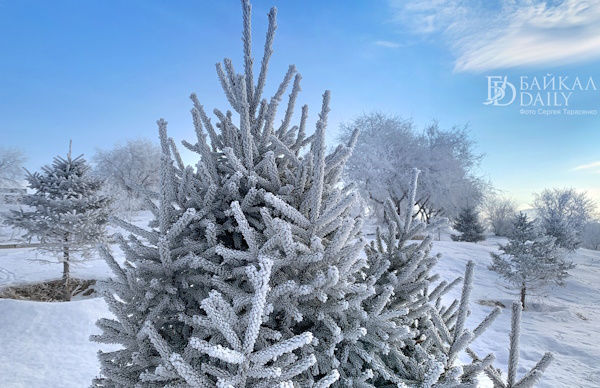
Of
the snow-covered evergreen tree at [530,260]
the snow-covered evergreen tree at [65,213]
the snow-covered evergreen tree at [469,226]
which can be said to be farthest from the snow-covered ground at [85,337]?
the snow-covered evergreen tree at [469,226]

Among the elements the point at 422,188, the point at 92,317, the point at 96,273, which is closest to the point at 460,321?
the point at 92,317

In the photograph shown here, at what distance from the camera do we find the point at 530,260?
43.3ft

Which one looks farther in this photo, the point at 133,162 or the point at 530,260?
the point at 133,162

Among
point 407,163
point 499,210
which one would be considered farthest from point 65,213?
point 499,210

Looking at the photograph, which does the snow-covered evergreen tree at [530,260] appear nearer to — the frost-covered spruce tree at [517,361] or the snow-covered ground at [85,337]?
the snow-covered ground at [85,337]

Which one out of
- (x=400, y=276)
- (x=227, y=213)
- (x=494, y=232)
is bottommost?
(x=494, y=232)

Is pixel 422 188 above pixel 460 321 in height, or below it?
above

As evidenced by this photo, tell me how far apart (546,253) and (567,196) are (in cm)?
3486

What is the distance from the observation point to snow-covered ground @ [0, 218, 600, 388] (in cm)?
594

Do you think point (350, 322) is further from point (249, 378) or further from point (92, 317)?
point (92, 317)

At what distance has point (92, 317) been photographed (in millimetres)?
7941

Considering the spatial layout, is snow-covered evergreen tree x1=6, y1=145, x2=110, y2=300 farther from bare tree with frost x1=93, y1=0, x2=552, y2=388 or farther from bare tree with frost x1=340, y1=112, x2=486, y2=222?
bare tree with frost x1=340, y1=112, x2=486, y2=222

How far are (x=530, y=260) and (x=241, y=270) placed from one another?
14.8 meters

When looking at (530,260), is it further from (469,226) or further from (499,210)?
(499,210)
